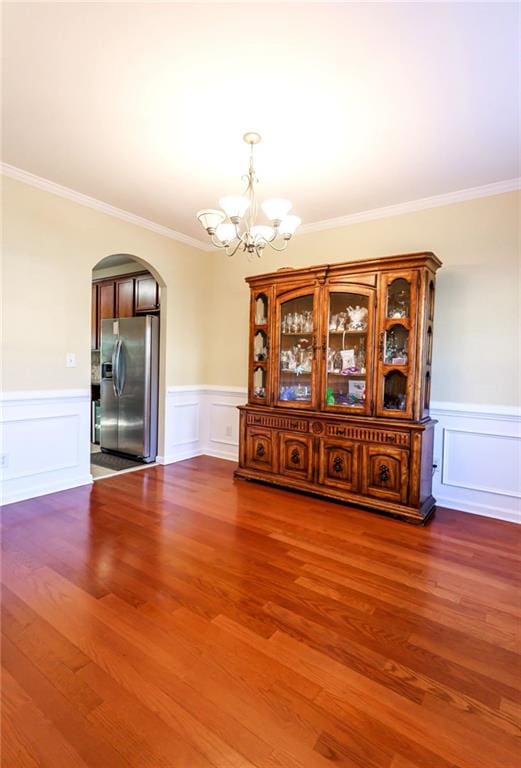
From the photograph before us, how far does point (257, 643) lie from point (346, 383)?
221cm

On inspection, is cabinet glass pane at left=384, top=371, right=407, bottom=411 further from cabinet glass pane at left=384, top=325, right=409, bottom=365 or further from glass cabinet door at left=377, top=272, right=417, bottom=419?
cabinet glass pane at left=384, top=325, right=409, bottom=365

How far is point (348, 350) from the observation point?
10.9ft

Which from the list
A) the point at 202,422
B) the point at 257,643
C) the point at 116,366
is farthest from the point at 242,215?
the point at 202,422

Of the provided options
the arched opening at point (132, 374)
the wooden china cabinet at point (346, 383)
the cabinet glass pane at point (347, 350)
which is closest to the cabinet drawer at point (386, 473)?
the wooden china cabinet at point (346, 383)

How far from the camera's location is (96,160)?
270cm

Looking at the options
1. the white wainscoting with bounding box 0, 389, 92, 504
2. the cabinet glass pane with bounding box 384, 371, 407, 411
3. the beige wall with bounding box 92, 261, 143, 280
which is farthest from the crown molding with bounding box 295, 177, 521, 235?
the white wainscoting with bounding box 0, 389, 92, 504

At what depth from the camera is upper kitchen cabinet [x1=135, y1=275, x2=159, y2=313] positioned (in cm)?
450

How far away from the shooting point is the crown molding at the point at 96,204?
292cm

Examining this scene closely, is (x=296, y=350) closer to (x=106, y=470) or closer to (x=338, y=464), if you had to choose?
(x=338, y=464)

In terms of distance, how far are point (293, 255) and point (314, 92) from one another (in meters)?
2.07

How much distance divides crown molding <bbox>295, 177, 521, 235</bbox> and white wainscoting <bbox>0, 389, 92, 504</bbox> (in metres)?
2.83

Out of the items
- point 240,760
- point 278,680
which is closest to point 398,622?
point 278,680

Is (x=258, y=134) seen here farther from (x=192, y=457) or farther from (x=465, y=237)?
(x=192, y=457)

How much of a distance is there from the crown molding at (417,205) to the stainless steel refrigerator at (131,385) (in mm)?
2093
